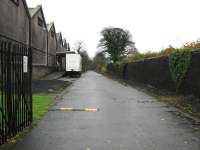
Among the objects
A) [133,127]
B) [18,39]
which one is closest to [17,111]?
[133,127]

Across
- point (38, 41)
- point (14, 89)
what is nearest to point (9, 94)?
point (14, 89)

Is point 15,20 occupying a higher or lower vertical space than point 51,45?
higher

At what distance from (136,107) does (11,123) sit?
662cm

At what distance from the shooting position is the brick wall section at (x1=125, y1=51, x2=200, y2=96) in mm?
14375

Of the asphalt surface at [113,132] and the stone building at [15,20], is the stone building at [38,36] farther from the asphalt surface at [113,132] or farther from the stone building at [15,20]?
the asphalt surface at [113,132]

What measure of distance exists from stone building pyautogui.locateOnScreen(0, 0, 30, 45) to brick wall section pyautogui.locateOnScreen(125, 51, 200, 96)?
11.8 meters

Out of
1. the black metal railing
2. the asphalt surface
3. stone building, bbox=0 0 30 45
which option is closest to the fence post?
the black metal railing

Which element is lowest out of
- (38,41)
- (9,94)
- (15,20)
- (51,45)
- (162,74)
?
(9,94)

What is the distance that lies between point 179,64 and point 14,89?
10734 millimetres

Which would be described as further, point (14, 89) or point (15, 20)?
point (15, 20)

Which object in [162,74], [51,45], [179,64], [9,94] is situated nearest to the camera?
[9,94]

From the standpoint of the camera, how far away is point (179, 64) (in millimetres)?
16297

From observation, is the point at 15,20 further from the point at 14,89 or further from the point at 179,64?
the point at 14,89

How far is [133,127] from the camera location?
28.3 feet
